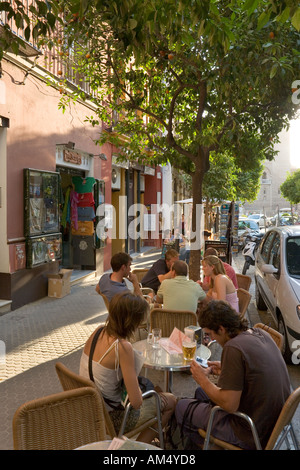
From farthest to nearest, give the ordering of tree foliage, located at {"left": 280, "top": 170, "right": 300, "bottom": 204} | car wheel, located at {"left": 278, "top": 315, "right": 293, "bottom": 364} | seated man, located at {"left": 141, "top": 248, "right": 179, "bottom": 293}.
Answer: tree foliage, located at {"left": 280, "top": 170, "right": 300, "bottom": 204}
seated man, located at {"left": 141, "top": 248, "right": 179, "bottom": 293}
car wheel, located at {"left": 278, "top": 315, "right": 293, "bottom": 364}

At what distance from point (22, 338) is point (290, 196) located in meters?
43.7

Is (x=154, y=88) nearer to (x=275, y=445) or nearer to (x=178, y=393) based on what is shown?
(x=178, y=393)

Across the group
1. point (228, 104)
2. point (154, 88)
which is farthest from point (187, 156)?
point (154, 88)

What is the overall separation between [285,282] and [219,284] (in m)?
0.98

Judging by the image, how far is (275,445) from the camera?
9.21 feet

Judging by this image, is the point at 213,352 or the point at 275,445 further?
the point at 213,352

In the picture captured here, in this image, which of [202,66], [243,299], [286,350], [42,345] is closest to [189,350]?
[286,350]

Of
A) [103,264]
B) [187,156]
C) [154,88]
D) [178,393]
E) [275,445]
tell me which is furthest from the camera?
[103,264]

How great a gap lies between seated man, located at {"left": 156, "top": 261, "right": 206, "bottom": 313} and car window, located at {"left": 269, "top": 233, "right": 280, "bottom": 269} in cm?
176

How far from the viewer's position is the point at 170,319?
469cm

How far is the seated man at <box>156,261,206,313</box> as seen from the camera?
504 cm

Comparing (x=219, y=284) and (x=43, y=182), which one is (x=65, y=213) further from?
(x=219, y=284)

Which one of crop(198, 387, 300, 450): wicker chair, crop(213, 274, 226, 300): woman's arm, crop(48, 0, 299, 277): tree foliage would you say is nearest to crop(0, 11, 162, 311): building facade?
crop(48, 0, 299, 277): tree foliage

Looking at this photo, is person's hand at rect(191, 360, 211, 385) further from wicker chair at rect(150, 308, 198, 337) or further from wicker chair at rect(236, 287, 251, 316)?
wicker chair at rect(236, 287, 251, 316)
